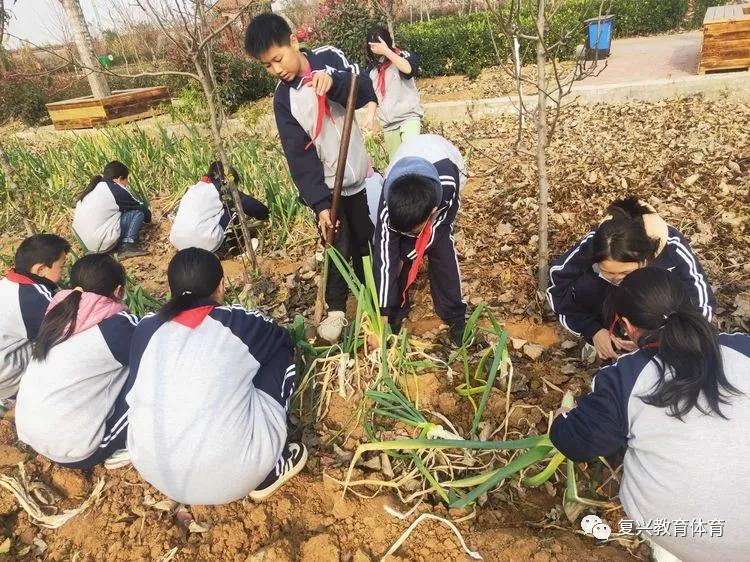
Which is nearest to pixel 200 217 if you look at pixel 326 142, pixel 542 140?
pixel 326 142

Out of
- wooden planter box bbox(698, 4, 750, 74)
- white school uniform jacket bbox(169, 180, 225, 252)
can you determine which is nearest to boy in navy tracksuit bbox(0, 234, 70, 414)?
white school uniform jacket bbox(169, 180, 225, 252)

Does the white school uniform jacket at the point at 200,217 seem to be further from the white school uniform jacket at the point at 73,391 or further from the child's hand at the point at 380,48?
the white school uniform jacket at the point at 73,391

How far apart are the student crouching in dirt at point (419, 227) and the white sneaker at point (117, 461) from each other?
4.62 feet

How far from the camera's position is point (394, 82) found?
4.12m

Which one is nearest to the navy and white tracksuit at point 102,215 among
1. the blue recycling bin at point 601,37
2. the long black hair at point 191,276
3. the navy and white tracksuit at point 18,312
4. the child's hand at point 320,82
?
the navy and white tracksuit at point 18,312

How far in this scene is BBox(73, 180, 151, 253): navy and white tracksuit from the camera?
173 inches

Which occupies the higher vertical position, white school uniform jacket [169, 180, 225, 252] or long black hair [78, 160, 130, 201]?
long black hair [78, 160, 130, 201]

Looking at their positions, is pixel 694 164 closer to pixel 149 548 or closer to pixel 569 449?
pixel 569 449

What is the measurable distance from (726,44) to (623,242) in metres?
5.94

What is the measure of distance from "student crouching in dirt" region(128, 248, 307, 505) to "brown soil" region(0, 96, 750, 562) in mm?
257

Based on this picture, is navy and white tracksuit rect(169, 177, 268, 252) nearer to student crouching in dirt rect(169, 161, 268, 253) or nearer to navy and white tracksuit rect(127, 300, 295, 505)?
student crouching in dirt rect(169, 161, 268, 253)

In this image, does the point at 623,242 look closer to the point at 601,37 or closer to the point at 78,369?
the point at 78,369

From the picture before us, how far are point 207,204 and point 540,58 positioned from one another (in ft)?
9.08

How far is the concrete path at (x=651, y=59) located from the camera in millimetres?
7223
